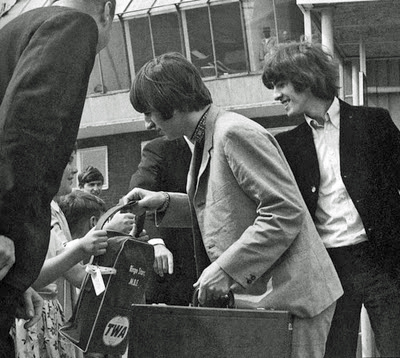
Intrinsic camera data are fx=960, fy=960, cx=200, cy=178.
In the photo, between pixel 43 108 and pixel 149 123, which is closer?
pixel 43 108

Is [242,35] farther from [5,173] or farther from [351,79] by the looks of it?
[5,173]

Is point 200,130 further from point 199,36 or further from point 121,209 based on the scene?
point 199,36

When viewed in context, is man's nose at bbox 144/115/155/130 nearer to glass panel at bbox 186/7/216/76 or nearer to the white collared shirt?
the white collared shirt

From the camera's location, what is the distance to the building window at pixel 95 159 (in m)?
18.9

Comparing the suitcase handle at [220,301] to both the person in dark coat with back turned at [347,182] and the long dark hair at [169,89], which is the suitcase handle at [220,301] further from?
the person in dark coat with back turned at [347,182]

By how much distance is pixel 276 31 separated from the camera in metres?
20.0

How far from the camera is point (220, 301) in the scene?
95.4 inches

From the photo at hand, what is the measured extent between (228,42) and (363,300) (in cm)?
1957

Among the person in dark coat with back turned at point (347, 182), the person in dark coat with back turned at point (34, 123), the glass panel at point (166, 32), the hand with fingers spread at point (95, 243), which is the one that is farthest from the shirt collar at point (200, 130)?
the glass panel at point (166, 32)

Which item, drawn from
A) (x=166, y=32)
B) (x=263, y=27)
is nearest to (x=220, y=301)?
(x=263, y=27)

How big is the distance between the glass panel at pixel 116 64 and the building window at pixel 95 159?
224 cm

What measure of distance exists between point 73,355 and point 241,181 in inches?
46.3

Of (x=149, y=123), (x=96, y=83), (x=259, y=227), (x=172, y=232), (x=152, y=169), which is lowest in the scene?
(x=96, y=83)

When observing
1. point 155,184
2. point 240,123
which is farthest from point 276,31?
point 240,123
